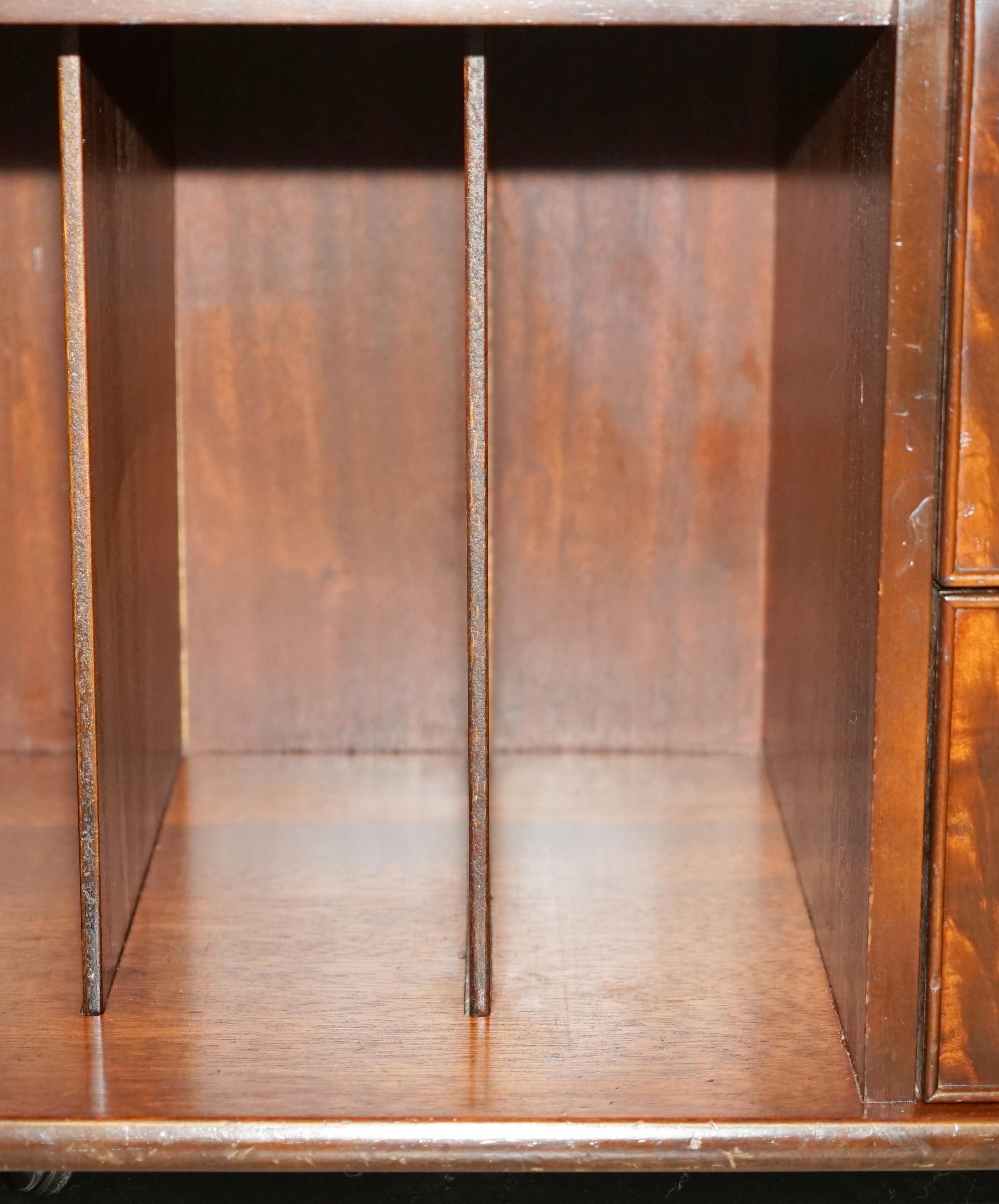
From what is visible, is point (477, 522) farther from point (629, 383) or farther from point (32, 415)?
point (32, 415)

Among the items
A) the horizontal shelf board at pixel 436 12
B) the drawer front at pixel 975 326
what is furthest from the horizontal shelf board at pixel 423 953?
the horizontal shelf board at pixel 436 12

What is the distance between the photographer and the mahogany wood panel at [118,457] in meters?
1.11

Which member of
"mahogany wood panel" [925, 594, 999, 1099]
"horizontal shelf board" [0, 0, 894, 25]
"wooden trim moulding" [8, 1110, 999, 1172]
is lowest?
"wooden trim moulding" [8, 1110, 999, 1172]

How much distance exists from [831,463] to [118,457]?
0.58 m

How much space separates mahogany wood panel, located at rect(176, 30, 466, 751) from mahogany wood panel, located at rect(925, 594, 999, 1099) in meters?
0.73

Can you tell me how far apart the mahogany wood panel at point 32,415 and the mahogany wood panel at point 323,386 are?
0.42 feet

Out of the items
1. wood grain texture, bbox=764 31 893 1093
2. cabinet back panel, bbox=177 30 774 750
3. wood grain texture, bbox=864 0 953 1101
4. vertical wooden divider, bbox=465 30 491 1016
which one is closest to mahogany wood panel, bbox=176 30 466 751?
cabinet back panel, bbox=177 30 774 750

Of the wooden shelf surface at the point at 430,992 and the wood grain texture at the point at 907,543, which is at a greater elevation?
the wood grain texture at the point at 907,543

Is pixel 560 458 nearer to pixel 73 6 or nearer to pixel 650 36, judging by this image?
pixel 650 36

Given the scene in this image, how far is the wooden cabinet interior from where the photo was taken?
1.17m

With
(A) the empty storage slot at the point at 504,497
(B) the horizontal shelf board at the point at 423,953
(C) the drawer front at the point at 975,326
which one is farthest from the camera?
(A) the empty storage slot at the point at 504,497

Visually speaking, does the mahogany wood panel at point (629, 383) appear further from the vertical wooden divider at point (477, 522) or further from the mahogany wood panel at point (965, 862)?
the mahogany wood panel at point (965, 862)

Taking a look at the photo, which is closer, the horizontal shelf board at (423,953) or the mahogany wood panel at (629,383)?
the horizontal shelf board at (423,953)

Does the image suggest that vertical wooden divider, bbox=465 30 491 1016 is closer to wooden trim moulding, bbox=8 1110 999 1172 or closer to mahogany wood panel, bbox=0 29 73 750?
wooden trim moulding, bbox=8 1110 999 1172
